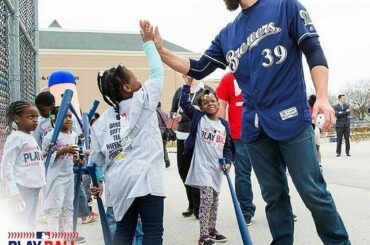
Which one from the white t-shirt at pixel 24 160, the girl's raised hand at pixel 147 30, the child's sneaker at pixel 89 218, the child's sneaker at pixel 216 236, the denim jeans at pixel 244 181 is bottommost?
the child's sneaker at pixel 89 218

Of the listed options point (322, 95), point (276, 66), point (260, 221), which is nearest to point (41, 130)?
point (260, 221)

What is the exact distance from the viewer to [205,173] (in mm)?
4617

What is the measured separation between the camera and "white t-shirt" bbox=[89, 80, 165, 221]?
2.94 metres

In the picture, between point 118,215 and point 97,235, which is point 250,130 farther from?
point 97,235

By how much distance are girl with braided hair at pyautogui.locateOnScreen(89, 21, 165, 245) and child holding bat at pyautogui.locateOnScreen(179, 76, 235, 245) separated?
1.46 metres

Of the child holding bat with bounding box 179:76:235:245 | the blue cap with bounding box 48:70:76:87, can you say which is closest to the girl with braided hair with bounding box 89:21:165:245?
the child holding bat with bounding box 179:76:235:245

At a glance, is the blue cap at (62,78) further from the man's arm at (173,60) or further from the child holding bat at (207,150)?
the man's arm at (173,60)

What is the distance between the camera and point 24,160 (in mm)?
4004

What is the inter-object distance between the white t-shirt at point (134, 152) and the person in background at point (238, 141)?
7.45 ft

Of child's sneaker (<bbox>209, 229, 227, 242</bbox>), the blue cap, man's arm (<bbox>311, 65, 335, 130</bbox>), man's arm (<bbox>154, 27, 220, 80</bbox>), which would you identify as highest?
the blue cap

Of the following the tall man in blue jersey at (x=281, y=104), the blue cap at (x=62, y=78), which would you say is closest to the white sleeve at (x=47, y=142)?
the blue cap at (x=62, y=78)

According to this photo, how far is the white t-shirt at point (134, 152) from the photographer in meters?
2.94

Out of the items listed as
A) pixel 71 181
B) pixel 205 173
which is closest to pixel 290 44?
pixel 205 173

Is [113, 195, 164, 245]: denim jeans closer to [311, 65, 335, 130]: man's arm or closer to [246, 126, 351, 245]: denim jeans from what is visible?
[246, 126, 351, 245]: denim jeans
